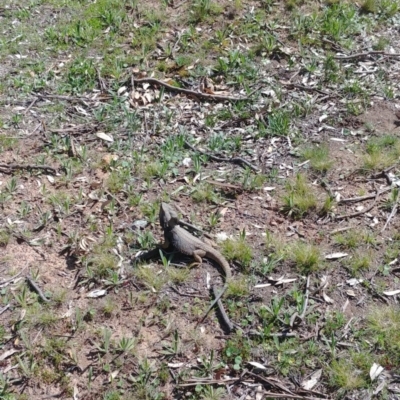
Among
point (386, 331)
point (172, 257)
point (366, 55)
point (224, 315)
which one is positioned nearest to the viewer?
point (386, 331)

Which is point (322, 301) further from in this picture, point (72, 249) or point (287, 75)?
point (287, 75)

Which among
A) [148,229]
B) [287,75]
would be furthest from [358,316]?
[287,75]

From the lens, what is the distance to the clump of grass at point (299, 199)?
4.91 m

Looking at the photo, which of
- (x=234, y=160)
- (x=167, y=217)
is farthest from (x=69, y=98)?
(x=167, y=217)

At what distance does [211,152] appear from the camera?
5.59 m

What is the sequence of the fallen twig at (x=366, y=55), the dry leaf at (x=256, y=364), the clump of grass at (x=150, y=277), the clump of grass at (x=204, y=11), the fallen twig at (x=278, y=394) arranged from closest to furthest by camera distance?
the fallen twig at (x=278, y=394)
the dry leaf at (x=256, y=364)
the clump of grass at (x=150, y=277)
the fallen twig at (x=366, y=55)
the clump of grass at (x=204, y=11)

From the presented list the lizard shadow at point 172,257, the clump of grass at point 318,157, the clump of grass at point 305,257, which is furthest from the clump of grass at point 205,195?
the clump of grass at point 318,157

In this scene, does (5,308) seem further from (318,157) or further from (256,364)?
(318,157)

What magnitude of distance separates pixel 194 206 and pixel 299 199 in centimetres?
87

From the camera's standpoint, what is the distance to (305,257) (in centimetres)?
446

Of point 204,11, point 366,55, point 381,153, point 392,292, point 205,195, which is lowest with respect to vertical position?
point 392,292

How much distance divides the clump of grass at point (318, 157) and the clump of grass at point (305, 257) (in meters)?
0.98

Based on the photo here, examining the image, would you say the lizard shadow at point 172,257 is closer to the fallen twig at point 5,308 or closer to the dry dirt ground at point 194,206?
the dry dirt ground at point 194,206

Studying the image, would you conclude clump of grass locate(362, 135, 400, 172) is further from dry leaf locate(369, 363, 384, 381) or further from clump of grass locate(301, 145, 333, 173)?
dry leaf locate(369, 363, 384, 381)
